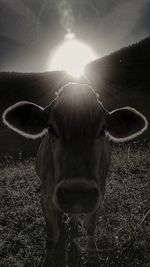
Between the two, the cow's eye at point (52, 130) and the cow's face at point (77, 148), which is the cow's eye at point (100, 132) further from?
the cow's eye at point (52, 130)

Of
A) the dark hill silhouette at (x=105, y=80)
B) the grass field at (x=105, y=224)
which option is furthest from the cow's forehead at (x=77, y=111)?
the dark hill silhouette at (x=105, y=80)

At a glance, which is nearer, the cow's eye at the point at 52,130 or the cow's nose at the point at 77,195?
the cow's nose at the point at 77,195

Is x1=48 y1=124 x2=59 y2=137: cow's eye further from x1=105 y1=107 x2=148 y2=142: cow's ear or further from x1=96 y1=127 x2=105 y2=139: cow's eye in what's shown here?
x1=105 y1=107 x2=148 y2=142: cow's ear

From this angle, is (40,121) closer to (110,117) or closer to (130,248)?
(110,117)

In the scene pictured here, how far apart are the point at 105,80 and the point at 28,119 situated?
60.3 m

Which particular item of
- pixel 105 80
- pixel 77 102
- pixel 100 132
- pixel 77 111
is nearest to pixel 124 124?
pixel 100 132

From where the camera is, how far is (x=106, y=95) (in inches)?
2244

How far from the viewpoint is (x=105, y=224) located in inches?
394

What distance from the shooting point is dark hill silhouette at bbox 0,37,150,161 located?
59.0 meters

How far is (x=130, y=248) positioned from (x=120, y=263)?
0.54 meters

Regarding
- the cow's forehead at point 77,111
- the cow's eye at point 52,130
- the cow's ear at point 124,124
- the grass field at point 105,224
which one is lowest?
the grass field at point 105,224

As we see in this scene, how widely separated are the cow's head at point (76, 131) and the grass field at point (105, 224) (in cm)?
231

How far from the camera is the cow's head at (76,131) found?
612 cm

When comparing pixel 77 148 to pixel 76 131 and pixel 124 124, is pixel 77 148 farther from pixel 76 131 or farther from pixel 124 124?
pixel 124 124
